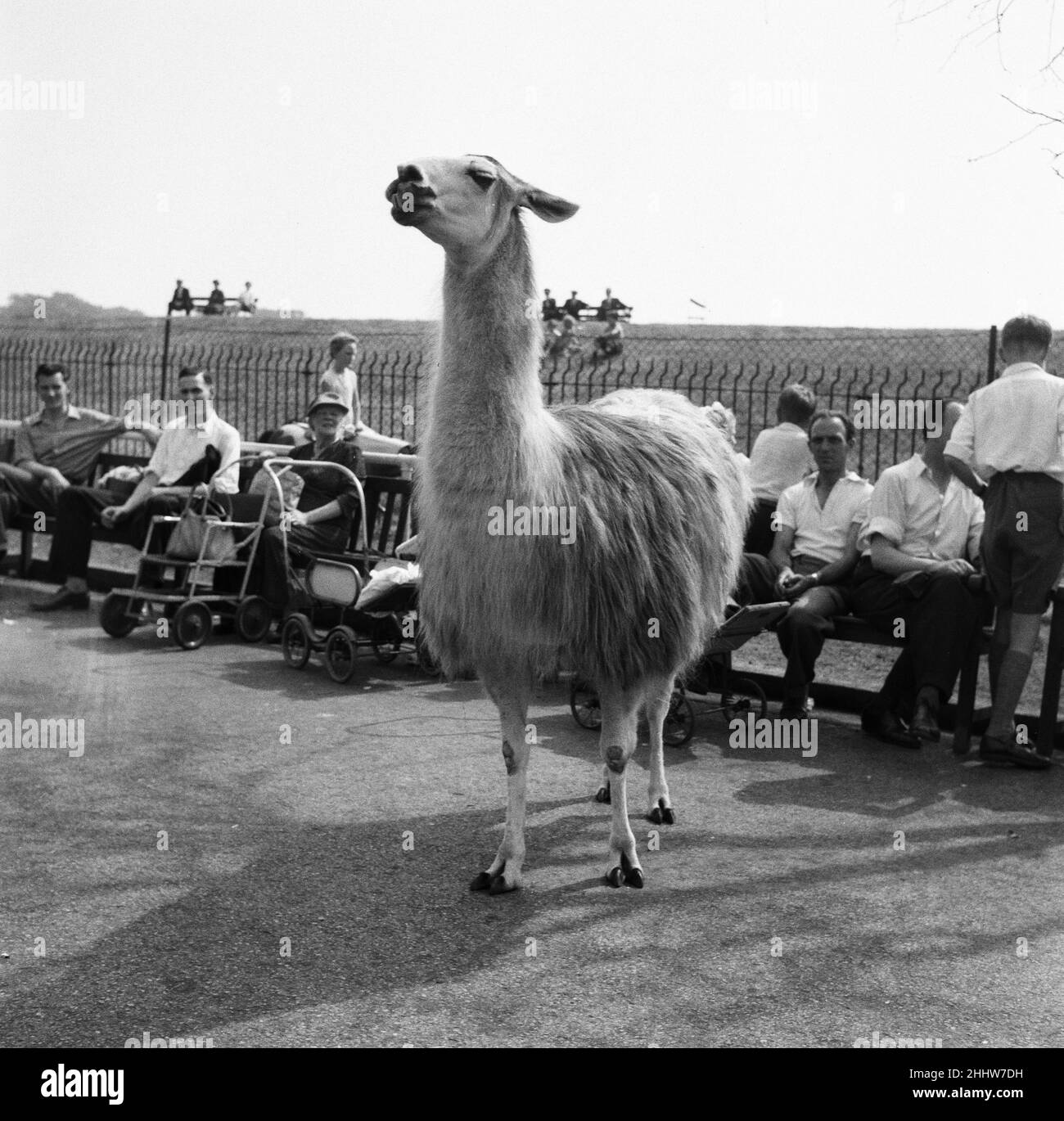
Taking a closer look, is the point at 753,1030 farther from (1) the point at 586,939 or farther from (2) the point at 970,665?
(2) the point at 970,665

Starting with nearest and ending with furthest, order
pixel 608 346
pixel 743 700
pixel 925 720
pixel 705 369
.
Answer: pixel 925 720 → pixel 743 700 → pixel 608 346 → pixel 705 369

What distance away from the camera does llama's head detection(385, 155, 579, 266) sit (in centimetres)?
436

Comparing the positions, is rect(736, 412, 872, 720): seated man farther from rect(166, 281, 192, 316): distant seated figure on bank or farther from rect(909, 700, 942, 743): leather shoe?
rect(166, 281, 192, 316): distant seated figure on bank

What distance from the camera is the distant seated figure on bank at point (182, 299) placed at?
154 ft

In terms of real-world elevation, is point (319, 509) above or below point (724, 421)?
below

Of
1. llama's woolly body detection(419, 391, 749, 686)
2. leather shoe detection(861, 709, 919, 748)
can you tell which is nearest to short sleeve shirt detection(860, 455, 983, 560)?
leather shoe detection(861, 709, 919, 748)

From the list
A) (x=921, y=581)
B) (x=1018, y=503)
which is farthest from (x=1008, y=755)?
(x=1018, y=503)

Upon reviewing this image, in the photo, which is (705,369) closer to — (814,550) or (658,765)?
(814,550)

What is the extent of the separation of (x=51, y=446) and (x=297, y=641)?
397cm

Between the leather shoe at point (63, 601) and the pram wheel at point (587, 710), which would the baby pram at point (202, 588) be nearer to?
the leather shoe at point (63, 601)

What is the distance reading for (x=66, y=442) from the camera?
451 inches

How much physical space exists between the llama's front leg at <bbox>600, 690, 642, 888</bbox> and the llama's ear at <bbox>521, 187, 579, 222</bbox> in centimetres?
166

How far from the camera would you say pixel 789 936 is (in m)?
4.49
